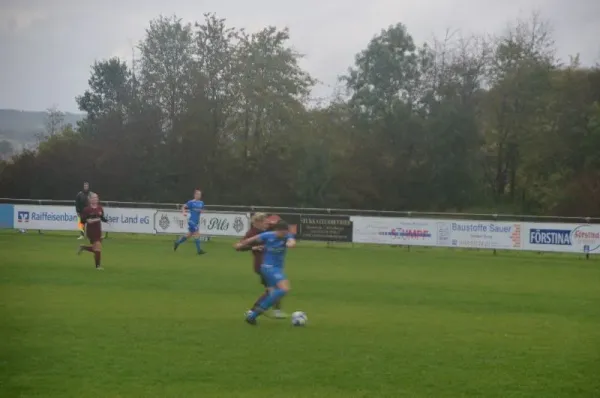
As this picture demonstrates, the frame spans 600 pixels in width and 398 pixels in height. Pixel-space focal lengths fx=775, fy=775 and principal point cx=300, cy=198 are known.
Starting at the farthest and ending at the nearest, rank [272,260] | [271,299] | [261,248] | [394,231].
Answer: [394,231] → [261,248] → [272,260] → [271,299]

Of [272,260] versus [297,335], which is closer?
[297,335]

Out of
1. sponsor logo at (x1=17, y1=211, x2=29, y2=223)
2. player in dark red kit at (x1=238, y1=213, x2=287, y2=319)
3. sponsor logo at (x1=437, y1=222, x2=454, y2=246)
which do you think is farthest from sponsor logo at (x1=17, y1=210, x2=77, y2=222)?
player in dark red kit at (x1=238, y1=213, x2=287, y2=319)

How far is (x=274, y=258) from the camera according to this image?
41.3 ft

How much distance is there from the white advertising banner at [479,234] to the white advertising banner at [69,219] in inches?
504

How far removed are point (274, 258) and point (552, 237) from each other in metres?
20.2

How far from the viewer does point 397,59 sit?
193 ft

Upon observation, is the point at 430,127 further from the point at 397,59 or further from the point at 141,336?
the point at 141,336

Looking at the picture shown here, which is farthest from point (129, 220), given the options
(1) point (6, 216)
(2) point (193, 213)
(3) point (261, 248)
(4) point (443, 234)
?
(3) point (261, 248)

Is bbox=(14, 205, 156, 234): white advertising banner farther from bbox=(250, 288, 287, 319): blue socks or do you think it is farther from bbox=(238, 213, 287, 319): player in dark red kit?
bbox=(250, 288, 287, 319): blue socks

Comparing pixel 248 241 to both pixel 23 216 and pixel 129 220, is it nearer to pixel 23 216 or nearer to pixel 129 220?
pixel 129 220

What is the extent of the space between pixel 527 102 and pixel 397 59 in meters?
12.6

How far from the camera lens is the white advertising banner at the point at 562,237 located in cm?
2970

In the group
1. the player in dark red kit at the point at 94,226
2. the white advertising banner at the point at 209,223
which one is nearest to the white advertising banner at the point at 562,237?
the white advertising banner at the point at 209,223

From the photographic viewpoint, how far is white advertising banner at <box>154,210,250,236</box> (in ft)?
111
